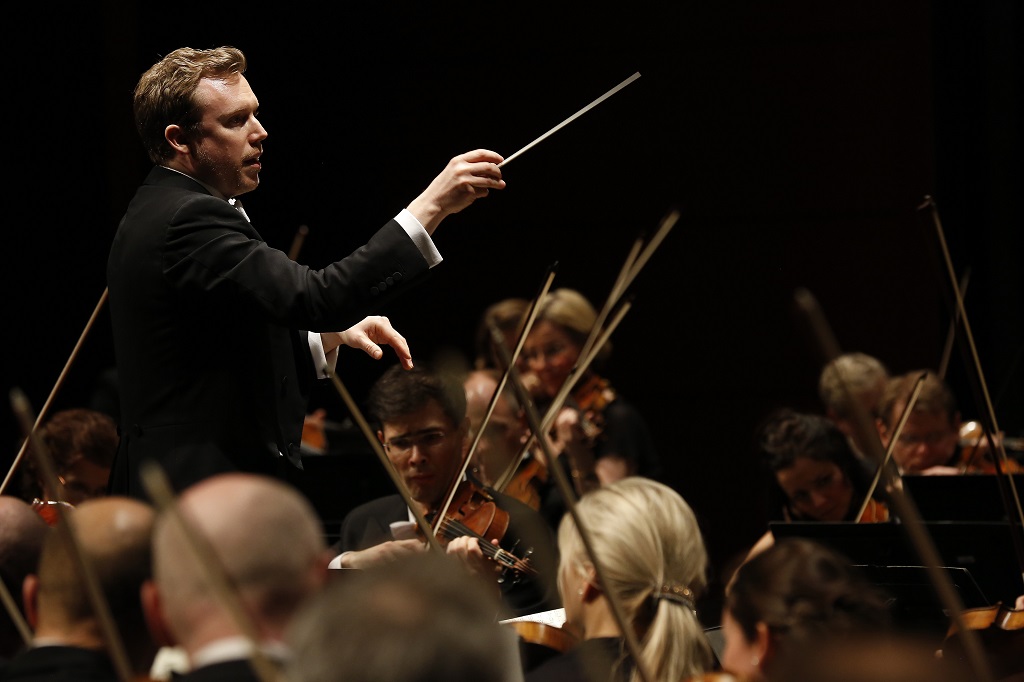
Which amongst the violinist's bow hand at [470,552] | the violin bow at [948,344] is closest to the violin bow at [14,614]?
the violinist's bow hand at [470,552]

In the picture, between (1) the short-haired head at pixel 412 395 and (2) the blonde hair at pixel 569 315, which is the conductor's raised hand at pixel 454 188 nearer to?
(1) the short-haired head at pixel 412 395

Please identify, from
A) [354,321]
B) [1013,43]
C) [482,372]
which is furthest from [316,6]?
[354,321]

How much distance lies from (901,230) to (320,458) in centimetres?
295

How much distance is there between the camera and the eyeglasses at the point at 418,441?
328cm

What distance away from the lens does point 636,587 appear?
184 centimetres

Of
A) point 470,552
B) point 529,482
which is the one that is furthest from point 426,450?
point 529,482

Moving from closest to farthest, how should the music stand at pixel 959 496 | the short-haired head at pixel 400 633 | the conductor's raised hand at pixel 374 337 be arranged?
the short-haired head at pixel 400 633 → the conductor's raised hand at pixel 374 337 → the music stand at pixel 959 496

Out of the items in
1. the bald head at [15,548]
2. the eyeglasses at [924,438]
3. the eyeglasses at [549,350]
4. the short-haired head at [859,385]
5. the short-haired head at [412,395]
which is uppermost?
the bald head at [15,548]

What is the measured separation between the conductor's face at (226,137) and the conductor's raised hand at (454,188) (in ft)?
1.04

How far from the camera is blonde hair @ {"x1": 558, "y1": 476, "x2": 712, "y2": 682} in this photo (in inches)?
70.9

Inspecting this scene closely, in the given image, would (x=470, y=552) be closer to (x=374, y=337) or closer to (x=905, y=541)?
(x=374, y=337)

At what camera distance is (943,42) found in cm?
588

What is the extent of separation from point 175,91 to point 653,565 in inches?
45.3

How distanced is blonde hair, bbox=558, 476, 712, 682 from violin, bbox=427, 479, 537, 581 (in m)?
1.07
